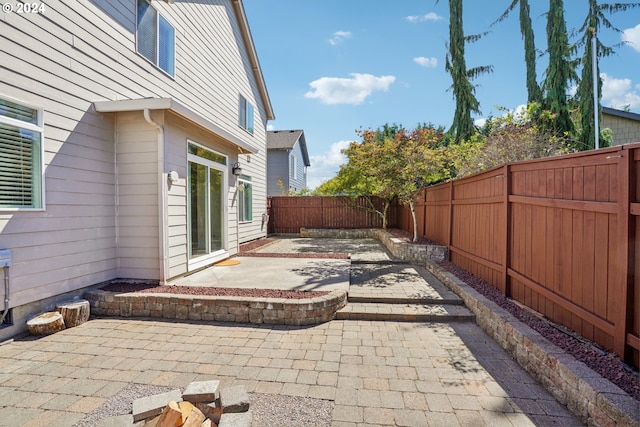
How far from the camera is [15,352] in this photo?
3082mm

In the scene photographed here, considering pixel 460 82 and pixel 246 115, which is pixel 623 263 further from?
pixel 460 82

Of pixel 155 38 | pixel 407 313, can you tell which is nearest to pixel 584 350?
pixel 407 313

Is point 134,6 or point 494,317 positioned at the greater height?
point 134,6

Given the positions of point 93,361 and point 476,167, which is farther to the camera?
point 476,167

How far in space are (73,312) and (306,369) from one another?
10.1 feet

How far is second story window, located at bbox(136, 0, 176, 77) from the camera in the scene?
5324 mm

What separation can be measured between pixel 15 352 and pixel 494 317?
510 centimetres

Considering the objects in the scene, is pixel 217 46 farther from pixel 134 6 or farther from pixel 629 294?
pixel 629 294

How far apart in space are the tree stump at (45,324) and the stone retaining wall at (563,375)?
16.5 feet

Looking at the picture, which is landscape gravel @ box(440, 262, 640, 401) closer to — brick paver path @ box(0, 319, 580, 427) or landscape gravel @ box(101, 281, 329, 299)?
brick paver path @ box(0, 319, 580, 427)

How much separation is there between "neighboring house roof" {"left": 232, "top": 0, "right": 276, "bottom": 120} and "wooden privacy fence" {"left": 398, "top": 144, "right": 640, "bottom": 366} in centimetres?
847

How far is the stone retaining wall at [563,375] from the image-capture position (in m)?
1.78

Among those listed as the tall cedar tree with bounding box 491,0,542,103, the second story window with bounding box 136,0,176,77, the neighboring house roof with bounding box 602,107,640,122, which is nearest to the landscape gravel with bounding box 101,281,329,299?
the second story window with bounding box 136,0,176,77

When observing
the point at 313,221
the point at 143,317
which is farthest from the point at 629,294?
the point at 313,221
